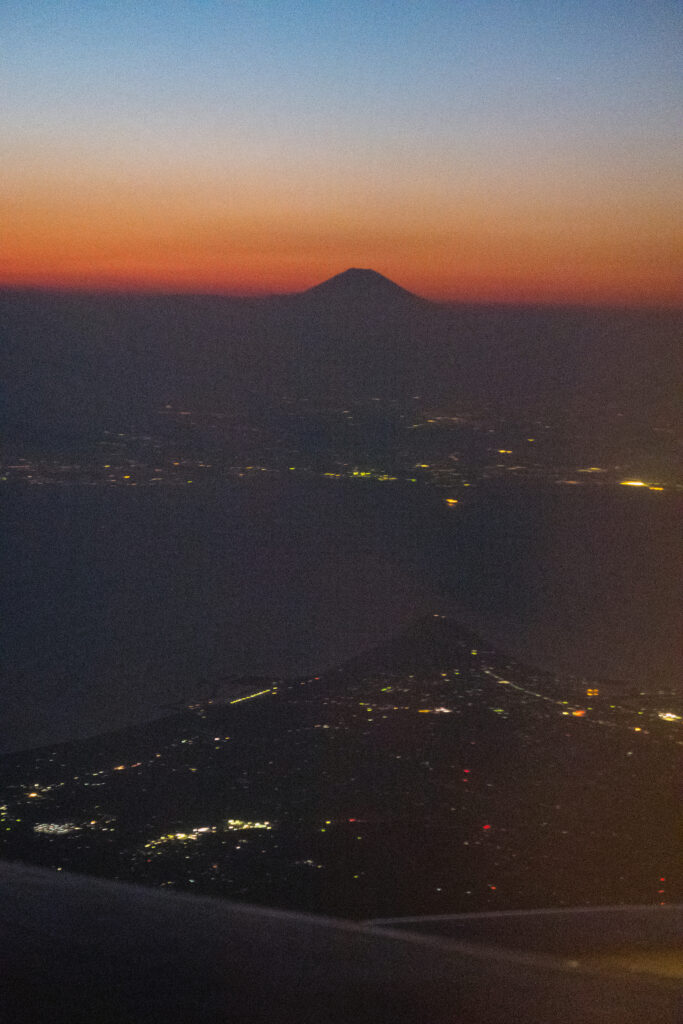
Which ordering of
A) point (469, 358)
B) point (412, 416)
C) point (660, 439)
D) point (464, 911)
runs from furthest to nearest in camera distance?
point (469, 358)
point (412, 416)
point (660, 439)
point (464, 911)

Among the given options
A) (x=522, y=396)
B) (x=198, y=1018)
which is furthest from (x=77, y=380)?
(x=198, y=1018)

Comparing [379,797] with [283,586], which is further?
[283,586]

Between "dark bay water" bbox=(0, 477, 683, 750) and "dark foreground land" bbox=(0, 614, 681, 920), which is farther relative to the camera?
"dark bay water" bbox=(0, 477, 683, 750)

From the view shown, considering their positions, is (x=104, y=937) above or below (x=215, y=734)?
above

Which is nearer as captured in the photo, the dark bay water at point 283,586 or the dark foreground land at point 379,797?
the dark foreground land at point 379,797

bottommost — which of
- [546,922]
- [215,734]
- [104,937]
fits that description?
[215,734]

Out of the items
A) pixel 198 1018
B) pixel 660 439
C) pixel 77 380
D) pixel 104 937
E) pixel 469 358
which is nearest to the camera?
pixel 198 1018

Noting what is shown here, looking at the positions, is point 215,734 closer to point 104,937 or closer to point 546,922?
point 546,922

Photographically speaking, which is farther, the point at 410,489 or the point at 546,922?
the point at 410,489
